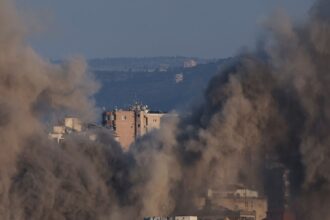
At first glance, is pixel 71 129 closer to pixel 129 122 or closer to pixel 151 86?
pixel 129 122

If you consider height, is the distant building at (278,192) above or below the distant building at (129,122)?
below

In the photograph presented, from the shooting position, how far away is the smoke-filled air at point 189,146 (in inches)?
2307

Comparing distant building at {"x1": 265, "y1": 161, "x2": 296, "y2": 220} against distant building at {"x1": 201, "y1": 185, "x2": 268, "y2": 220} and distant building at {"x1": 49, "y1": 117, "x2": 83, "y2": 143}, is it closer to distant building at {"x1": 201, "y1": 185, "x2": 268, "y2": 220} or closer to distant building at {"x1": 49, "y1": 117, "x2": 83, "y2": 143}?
distant building at {"x1": 201, "y1": 185, "x2": 268, "y2": 220}

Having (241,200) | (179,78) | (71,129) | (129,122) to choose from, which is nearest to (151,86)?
(179,78)

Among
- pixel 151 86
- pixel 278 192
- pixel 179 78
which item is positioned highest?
pixel 179 78

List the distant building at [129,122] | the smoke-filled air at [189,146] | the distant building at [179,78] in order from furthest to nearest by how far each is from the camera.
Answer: the distant building at [179,78] < the distant building at [129,122] < the smoke-filled air at [189,146]

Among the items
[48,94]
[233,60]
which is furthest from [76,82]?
[233,60]

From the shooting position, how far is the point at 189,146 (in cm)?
6041

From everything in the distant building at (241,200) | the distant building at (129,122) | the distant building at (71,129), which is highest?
the distant building at (129,122)

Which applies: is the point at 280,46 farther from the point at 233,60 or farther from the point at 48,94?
the point at 48,94

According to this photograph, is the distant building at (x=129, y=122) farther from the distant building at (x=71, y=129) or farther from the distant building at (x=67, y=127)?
the distant building at (x=71, y=129)

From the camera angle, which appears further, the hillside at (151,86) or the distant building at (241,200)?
the hillside at (151,86)

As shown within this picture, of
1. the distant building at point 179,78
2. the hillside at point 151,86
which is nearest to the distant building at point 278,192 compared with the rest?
the hillside at point 151,86

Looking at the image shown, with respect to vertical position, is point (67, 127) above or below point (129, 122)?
below
